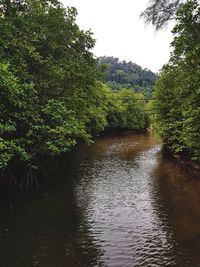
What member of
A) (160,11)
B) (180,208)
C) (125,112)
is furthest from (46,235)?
(125,112)

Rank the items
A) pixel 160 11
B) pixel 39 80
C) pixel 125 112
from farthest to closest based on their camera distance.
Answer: pixel 125 112 < pixel 39 80 < pixel 160 11

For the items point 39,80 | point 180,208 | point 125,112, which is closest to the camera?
point 180,208

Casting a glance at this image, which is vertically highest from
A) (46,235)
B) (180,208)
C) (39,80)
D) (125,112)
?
(39,80)

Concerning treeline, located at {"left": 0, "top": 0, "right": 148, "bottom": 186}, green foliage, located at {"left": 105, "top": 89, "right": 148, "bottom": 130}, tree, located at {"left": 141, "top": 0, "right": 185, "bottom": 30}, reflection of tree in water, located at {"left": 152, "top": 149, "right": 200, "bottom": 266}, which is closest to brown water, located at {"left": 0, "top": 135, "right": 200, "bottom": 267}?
reflection of tree in water, located at {"left": 152, "top": 149, "right": 200, "bottom": 266}

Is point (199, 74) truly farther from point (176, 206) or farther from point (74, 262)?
point (74, 262)

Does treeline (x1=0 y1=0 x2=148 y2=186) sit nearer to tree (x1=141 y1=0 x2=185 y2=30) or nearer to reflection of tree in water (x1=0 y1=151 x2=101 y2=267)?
reflection of tree in water (x1=0 y1=151 x2=101 y2=267)

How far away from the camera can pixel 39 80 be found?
25.8 metres

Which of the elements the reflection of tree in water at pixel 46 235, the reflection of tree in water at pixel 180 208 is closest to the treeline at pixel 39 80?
the reflection of tree in water at pixel 46 235

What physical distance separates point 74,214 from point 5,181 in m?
8.11

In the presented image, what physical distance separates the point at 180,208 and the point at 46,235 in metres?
9.57

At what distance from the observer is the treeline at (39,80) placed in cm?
2075

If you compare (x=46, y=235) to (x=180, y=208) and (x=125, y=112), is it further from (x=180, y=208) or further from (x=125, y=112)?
(x=125, y=112)

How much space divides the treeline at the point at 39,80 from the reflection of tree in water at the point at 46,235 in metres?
3.27

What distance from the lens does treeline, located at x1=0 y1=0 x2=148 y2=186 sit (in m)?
20.8
